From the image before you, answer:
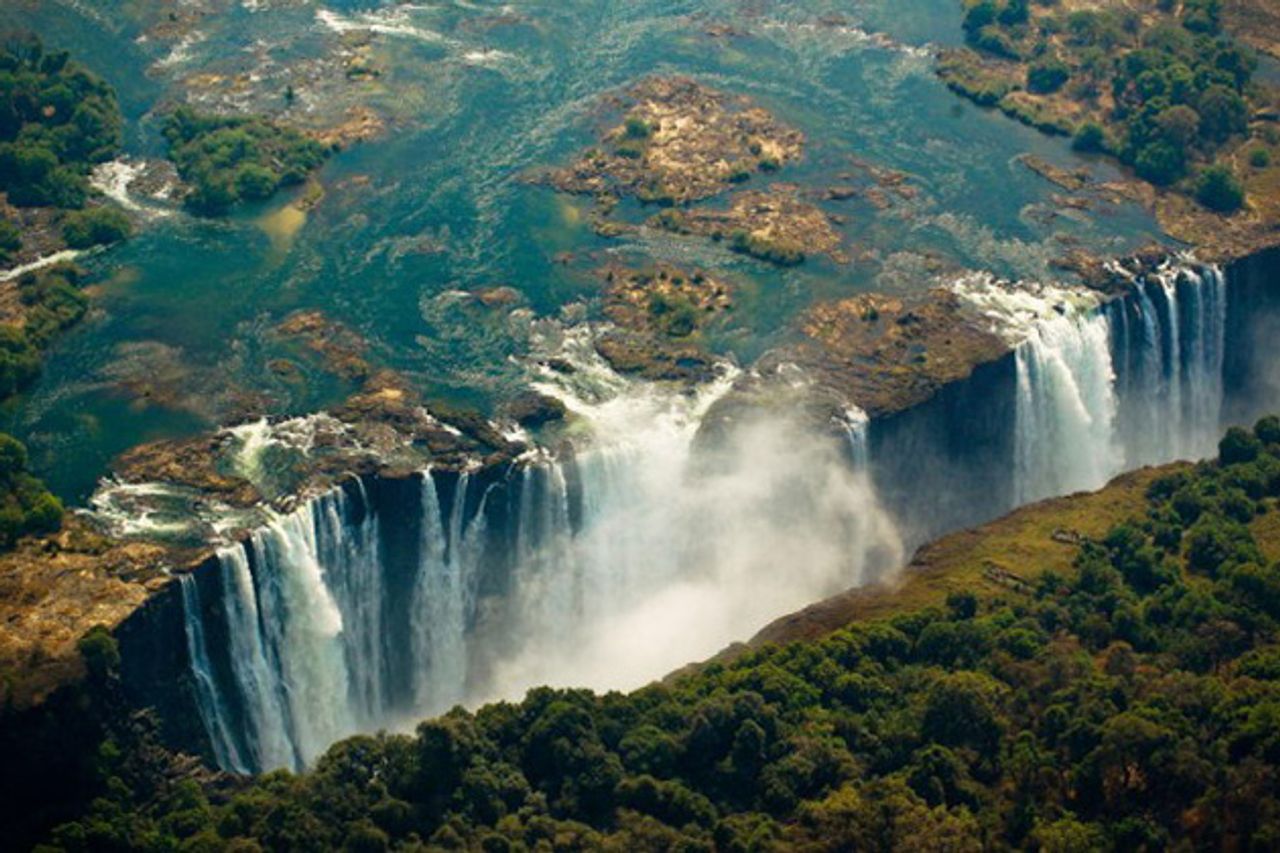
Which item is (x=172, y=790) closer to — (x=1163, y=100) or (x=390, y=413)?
(x=390, y=413)

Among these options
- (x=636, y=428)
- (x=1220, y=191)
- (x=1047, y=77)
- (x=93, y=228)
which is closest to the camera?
(x=636, y=428)

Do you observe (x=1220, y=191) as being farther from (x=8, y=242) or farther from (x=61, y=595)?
(x=61, y=595)

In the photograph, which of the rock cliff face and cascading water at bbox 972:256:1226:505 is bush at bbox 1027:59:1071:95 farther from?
cascading water at bbox 972:256:1226:505

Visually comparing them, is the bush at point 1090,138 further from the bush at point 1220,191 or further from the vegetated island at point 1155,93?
the bush at point 1220,191

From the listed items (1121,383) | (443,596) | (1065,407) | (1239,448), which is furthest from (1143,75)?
(443,596)

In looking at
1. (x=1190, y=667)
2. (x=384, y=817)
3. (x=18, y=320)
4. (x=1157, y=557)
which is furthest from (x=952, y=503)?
(x=18, y=320)

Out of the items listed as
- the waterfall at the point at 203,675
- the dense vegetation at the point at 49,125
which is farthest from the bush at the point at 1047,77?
the waterfall at the point at 203,675
